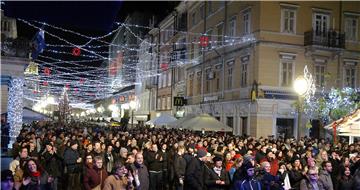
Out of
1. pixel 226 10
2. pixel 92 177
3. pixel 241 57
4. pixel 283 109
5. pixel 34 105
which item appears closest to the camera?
pixel 92 177

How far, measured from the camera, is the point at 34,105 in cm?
10031

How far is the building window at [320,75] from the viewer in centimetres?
3425

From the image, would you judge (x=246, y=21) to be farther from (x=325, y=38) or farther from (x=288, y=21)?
(x=325, y=38)

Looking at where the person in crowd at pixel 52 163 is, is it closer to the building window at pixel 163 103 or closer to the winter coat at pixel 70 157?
the winter coat at pixel 70 157

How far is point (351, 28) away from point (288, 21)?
17.4ft

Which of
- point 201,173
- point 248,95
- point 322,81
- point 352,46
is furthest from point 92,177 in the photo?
point 352,46

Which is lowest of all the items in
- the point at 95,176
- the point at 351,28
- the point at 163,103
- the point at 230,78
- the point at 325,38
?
the point at 95,176

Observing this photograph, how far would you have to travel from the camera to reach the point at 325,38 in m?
33.6

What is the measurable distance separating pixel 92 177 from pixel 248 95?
24170 mm

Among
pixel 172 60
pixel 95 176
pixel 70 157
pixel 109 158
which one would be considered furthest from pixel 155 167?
pixel 172 60

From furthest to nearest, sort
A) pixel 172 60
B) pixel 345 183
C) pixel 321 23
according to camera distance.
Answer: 1. pixel 172 60
2. pixel 321 23
3. pixel 345 183

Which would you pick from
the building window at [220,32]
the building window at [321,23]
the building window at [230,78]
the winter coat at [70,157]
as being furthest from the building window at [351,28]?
the winter coat at [70,157]

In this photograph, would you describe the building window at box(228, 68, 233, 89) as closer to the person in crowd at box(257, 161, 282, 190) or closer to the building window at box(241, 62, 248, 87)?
the building window at box(241, 62, 248, 87)

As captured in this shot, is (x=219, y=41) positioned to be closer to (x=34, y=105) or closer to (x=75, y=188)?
(x=75, y=188)
